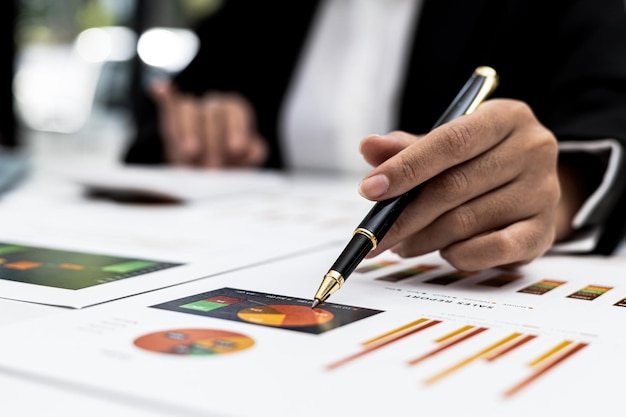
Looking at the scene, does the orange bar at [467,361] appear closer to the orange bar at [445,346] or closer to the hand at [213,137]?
the orange bar at [445,346]

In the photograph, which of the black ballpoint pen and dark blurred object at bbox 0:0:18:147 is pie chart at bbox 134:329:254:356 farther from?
dark blurred object at bbox 0:0:18:147

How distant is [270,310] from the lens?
40 cm

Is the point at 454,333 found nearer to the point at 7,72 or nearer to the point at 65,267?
the point at 65,267

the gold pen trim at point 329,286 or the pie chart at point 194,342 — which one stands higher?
the gold pen trim at point 329,286

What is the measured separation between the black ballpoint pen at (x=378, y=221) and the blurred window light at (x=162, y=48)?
10.5 ft

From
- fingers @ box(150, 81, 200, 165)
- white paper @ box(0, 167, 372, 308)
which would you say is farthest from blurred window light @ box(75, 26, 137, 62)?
white paper @ box(0, 167, 372, 308)

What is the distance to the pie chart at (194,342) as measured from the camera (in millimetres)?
324

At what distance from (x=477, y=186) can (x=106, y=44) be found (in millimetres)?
3588

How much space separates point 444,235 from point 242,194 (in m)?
0.49

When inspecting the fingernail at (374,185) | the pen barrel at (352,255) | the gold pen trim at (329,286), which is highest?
the fingernail at (374,185)

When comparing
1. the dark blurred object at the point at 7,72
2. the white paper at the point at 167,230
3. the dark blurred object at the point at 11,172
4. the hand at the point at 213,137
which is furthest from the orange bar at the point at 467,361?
the dark blurred object at the point at 7,72

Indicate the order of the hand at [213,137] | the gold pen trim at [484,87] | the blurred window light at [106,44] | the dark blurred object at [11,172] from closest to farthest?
1. the gold pen trim at [484,87]
2. the dark blurred object at [11,172]
3. the hand at [213,137]
4. the blurred window light at [106,44]

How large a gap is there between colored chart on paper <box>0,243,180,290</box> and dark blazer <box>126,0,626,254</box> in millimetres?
395

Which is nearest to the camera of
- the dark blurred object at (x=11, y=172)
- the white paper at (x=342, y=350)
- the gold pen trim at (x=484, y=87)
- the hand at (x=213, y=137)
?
the white paper at (x=342, y=350)
